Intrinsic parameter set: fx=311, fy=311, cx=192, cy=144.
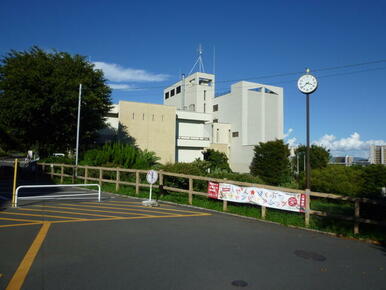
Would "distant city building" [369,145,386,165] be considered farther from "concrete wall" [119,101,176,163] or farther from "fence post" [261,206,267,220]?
"fence post" [261,206,267,220]

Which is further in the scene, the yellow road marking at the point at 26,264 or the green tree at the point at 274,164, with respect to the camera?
the green tree at the point at 274,164

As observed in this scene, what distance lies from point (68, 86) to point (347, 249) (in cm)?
2327

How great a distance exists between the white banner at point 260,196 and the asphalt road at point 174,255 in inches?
31.2

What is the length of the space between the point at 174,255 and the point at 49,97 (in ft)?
71.7

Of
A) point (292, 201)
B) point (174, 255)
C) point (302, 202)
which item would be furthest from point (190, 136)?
point (174, 255)

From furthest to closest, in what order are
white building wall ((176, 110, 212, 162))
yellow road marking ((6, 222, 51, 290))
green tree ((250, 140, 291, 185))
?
white building wall ((176, 110, 212, 162))
green tree ((250, 140, 291, 185))
yellow road marking ((6, 222, 51, 290))

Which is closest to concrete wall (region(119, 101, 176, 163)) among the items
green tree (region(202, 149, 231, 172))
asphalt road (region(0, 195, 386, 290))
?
green tree (region(202, 149, 231, 172))

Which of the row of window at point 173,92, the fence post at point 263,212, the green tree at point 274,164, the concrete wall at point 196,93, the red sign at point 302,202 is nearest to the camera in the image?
the red sign at point 302,202

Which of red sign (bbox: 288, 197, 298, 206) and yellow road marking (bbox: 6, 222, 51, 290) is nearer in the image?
yellow road marking (bbox: 6, 222, 51, 290)

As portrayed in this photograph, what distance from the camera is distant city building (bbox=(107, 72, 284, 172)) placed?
38.7 m

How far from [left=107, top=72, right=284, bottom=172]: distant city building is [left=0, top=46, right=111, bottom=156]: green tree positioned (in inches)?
380

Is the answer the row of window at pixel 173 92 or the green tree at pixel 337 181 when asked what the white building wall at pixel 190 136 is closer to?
the green tree at pixel 337 181

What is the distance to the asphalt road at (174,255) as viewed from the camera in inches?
179

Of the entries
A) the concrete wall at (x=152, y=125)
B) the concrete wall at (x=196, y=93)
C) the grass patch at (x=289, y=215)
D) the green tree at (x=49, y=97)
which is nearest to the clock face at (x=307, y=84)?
the grass patch at (x=289, y=215)
